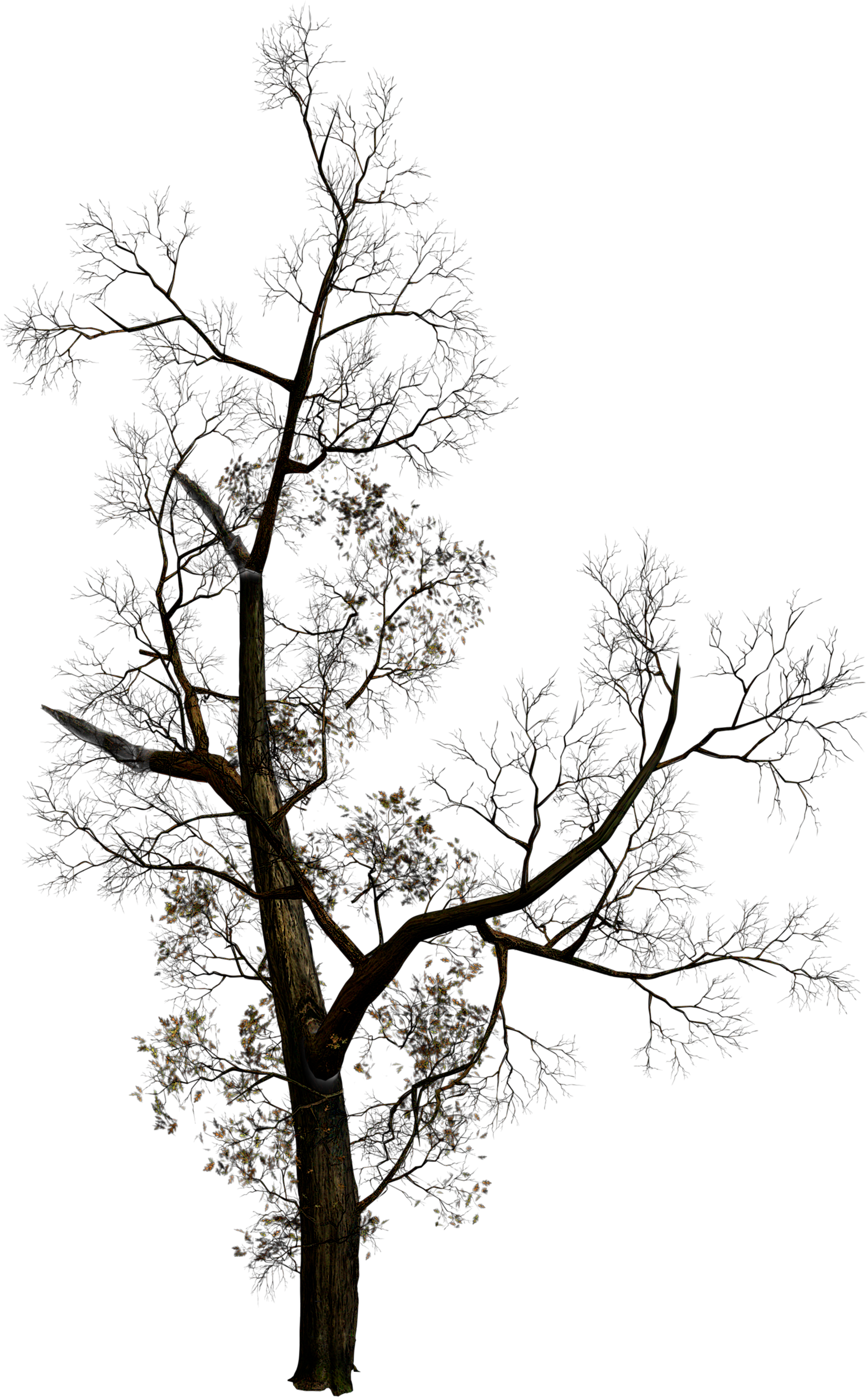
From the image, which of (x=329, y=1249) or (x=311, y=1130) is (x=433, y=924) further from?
(x=329, y=1249)

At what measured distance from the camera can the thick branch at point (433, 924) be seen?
565 inches

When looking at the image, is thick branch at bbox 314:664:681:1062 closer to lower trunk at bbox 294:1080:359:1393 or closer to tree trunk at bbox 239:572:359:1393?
tree trunk at bbox 239:572:359:1393

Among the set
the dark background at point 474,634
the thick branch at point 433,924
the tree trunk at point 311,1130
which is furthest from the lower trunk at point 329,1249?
the thick branch at point 433,924

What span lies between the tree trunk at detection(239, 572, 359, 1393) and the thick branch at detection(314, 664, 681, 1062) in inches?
10.9

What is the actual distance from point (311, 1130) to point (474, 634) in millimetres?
3534

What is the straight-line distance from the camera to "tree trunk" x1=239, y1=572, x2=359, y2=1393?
15031 mm

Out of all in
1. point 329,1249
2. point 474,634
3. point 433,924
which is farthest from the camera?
point 474,634

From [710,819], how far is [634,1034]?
61.9 inches

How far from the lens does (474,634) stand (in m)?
15.6

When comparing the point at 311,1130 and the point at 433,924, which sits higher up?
the point at 433,924

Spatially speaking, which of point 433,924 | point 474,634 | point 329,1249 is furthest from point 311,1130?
point 474,634

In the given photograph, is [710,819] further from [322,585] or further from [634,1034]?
[322,585]

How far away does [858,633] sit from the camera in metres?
15.6

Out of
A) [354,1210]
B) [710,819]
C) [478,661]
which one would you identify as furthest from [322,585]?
[354,1210]
